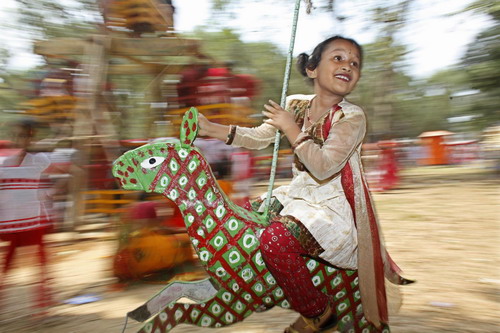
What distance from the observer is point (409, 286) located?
4145 mm

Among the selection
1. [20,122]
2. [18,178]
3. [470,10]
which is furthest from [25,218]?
[470,10]

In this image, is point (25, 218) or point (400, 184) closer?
point (25, 218)

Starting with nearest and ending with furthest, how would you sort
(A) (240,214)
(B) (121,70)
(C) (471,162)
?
(A) (240,214), (B) (121,70), (C) (471,162)

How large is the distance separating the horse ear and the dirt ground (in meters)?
1.72

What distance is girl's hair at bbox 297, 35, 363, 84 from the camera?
6.86ft

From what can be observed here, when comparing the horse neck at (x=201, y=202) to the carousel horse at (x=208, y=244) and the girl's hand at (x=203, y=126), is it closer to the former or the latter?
the carousel horse at (x=208, y=244)

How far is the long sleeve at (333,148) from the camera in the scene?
183 cm

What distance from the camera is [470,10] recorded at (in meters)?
11.9

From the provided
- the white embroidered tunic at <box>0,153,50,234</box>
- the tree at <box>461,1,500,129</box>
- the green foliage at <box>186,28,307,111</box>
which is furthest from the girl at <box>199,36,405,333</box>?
the tree at <box>461,1,500,129</box>

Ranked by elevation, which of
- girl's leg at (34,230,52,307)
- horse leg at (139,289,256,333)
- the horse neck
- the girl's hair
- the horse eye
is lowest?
girl's leg at (34,230,52,307)

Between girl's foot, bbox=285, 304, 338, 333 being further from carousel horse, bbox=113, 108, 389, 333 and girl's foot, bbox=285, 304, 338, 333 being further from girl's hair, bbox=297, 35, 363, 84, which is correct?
girl's hair, bbox=297, 35, 363, 84

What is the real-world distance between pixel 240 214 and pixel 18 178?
2.69m

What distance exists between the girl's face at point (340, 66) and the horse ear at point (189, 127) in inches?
25.8

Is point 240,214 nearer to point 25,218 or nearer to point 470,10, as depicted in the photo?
point 25,218
